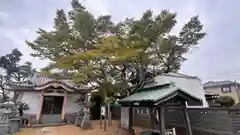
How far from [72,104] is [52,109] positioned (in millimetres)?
1882

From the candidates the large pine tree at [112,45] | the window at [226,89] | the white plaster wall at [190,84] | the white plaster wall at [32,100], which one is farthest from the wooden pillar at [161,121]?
the window at [226,89]

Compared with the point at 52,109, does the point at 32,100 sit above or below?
above

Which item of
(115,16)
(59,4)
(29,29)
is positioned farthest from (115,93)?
(29,29)

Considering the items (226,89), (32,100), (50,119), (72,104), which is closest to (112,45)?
(72,104)

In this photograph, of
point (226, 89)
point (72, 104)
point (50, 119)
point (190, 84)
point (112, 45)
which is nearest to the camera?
point (112, 45)

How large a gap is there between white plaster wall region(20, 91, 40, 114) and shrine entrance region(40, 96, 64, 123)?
0.62 m

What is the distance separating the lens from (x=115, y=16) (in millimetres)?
13500

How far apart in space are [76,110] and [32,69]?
621 inches

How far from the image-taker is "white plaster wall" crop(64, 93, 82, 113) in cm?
1611

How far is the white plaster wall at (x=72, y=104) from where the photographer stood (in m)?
16.1

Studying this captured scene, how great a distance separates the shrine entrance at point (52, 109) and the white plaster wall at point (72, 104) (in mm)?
612

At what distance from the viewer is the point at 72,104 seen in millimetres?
16391

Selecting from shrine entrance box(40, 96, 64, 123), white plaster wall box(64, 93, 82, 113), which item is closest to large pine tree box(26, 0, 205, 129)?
white plaster wall box(64, 93, 82, 113)

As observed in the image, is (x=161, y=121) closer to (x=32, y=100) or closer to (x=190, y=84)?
(x=190, y=84)
